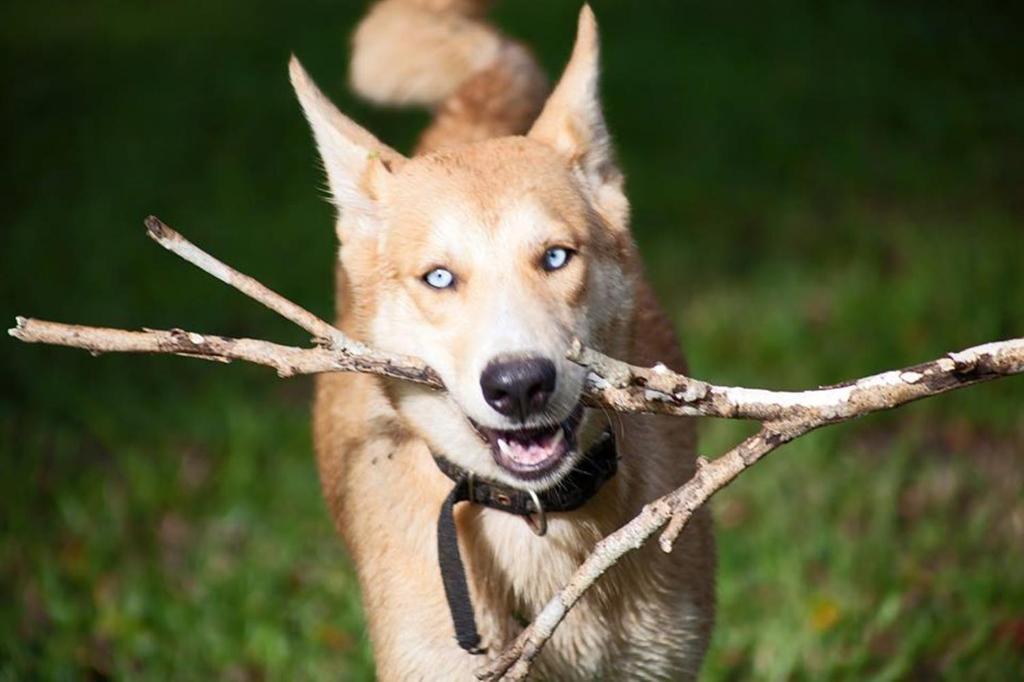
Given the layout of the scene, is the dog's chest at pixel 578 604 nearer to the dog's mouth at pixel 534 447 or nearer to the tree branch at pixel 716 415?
the dog's mouth at pixel 534 447

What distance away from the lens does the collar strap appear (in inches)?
123

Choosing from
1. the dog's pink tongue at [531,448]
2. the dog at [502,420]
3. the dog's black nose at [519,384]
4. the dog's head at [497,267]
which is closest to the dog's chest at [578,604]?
the dog at [502,420]

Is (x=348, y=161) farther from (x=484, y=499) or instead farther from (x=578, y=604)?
(x=578, y=604)

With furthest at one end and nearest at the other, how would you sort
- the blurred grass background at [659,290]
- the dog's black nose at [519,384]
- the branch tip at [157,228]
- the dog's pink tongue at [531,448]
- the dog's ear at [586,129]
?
the blurred grass background at [659,290] → the dog's ear at [586,129] → the dog's pink tongue at [531,448] → the dog's black nose at [519,384] → the branch tip at [157,228]

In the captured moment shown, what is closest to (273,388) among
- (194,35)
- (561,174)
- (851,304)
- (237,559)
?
(237,559)

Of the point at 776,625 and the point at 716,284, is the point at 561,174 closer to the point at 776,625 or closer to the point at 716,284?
the point at 776,625

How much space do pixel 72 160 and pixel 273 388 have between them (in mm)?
3527

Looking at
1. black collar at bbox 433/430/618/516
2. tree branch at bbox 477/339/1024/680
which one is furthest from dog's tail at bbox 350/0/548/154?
tree branch at bbox 477/339/1024/680

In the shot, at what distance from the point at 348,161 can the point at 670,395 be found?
137 centimetres

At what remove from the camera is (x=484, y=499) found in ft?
10.8

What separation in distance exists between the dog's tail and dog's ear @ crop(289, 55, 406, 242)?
97cm

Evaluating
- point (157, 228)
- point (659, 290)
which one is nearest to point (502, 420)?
point (157, 228)

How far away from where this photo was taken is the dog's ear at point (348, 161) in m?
3.57

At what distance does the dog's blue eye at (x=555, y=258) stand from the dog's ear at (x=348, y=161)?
556mm
